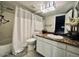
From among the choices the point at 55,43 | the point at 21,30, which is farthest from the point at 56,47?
the point at 21,30

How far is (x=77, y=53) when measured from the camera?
1.00 meters

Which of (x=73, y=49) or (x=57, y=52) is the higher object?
(x=73, y=49)

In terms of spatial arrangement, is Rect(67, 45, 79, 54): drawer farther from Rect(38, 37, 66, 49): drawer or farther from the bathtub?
the bathtub

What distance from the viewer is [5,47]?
1.30m

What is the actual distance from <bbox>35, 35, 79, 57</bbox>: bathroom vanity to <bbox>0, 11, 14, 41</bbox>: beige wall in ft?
1.78

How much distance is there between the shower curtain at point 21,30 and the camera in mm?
1286

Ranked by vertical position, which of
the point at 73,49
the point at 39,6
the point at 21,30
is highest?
the point at 39,6

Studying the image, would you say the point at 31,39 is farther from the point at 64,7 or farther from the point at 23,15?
the point at 64,7

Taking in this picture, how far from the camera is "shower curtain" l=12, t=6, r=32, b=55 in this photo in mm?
1286

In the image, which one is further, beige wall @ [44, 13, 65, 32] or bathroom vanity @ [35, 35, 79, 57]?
beige wall @ [44, 13, 65, 32]

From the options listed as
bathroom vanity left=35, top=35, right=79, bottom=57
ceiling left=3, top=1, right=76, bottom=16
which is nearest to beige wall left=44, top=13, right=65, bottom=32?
ceiling left=3, top=1, right=76, bottom=16

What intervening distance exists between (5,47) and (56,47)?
1.00 m

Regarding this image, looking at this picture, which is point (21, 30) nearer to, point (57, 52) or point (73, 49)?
point (57, 52)

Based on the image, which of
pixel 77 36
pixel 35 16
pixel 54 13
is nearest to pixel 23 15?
pixel 35 16
